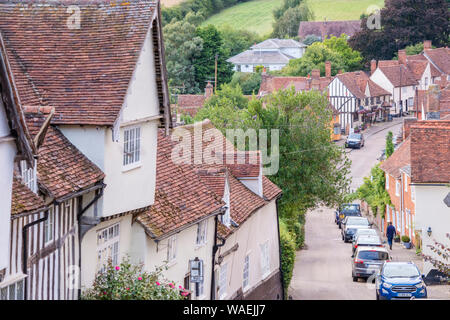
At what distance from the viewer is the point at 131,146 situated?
1708 centimetres

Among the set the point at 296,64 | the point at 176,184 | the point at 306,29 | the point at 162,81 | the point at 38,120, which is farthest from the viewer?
the point at 306,29

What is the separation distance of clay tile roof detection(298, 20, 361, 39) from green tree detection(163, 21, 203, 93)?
51342 millimetres

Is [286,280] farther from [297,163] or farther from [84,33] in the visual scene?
[84,33]

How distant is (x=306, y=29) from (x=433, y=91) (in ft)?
297

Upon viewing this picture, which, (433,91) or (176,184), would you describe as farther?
(433,91)

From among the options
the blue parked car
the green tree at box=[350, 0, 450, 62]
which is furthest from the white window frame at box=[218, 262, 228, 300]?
the green tree at box=[350, 0, 450, 62]

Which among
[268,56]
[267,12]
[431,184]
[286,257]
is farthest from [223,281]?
[267,12]

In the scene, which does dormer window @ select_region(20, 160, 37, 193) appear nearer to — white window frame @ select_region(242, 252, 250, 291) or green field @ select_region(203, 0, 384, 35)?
white window frame @ select_region(242, 252, 250, 291)

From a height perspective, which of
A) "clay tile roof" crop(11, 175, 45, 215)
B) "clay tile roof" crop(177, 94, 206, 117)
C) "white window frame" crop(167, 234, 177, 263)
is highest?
"clay tile roof" crop(177, 94, 206, 117)

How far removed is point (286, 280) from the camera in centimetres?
3161

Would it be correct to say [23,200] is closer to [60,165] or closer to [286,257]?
[60,165]

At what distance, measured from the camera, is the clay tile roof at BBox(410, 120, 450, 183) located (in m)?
39.8

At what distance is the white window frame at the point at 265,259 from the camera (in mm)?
29047

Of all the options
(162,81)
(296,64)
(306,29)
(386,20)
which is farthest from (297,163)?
(306,29)
